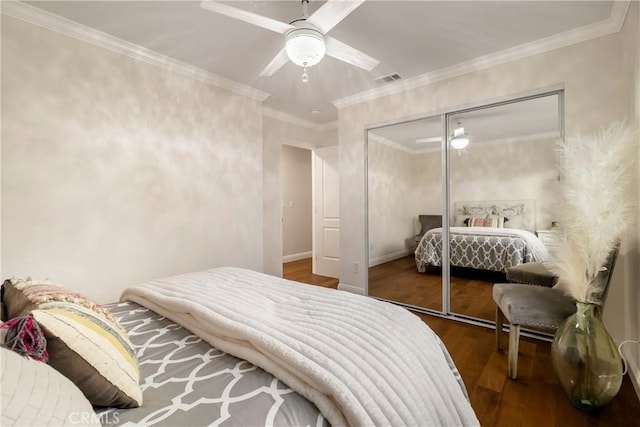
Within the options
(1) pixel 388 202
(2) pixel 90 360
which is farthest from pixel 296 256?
(2) pixel 90 360

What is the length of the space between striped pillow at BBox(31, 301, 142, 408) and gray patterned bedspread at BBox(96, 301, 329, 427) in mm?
47

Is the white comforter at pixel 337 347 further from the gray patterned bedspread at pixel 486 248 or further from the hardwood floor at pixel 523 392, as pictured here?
the gray patterned bedspread at pixel 486 248

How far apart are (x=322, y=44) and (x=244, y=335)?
168 centimetres

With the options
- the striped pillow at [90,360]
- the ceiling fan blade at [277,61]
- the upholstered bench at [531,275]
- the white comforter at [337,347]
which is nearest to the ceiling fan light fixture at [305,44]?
the ceiling fan blade at [277,61]

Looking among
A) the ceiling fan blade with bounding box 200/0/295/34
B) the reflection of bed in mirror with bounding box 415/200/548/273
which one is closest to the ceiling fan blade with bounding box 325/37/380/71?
the ceiling fan blade with bounding box 200/0/295/34

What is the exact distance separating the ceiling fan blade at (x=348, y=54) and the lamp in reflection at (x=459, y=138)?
1.32 metres

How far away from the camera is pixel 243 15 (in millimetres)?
1582

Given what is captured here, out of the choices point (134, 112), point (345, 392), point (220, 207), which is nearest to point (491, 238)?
point (345, 392)

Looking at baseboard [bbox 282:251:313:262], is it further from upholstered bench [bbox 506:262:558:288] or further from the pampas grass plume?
the pampas grass plume

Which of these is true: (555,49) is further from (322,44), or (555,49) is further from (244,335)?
(244,335)

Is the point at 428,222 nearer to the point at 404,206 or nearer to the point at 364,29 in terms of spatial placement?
the point at 404,206

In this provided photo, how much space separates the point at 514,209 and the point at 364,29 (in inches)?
82.2

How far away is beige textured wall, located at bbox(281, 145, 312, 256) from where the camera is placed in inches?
228

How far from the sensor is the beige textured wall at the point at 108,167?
1.93m
